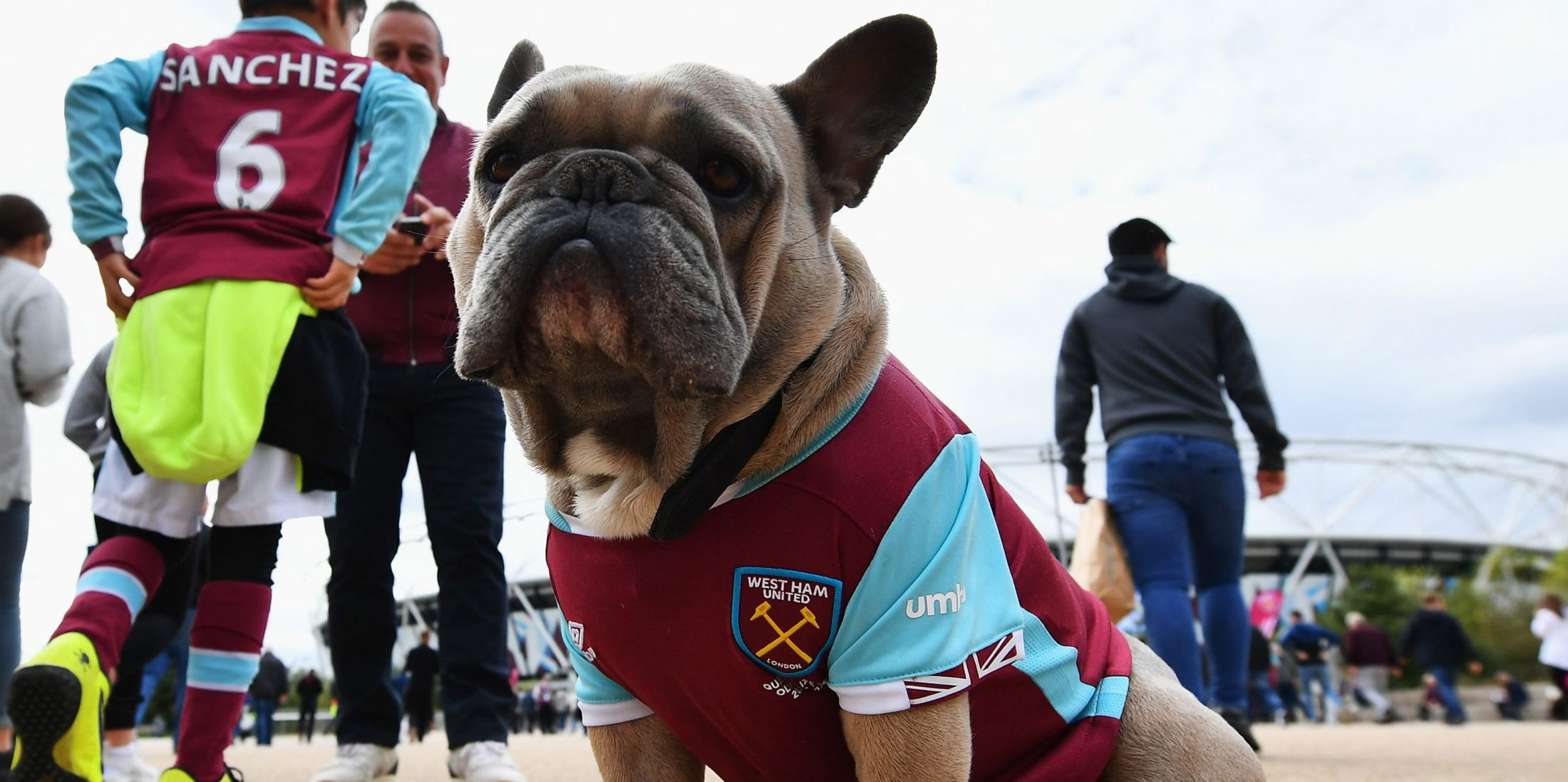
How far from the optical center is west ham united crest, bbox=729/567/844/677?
1.83 meters

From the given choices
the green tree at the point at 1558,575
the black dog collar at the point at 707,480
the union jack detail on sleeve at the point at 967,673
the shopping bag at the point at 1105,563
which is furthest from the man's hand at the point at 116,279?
the green tree at the point at 1558,575

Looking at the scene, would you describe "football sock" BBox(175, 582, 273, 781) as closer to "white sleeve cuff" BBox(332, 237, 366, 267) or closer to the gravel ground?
"white sleeve cuff" BBox(332, 237, 366, 267)

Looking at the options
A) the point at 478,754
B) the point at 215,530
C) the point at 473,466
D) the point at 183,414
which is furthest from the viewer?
the point at 473,466

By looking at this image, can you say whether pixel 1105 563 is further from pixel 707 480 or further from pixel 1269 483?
pixel 707 480

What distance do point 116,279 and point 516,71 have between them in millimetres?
1401

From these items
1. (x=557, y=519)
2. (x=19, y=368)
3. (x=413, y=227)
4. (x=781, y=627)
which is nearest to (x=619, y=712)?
(x=557, y=519)

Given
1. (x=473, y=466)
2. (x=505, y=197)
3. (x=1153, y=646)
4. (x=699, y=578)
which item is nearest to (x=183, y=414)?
(x=473, y=466)

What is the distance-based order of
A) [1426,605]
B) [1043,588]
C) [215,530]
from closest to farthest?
1. [1043,588]
2. [215,530]
3. [1426,605]

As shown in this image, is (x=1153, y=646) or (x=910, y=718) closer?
(x=910, y=718)

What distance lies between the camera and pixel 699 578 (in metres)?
1.89

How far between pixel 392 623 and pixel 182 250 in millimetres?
1609

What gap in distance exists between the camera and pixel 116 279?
3.09 metres

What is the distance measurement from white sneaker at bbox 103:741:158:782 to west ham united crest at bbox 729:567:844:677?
3.79m

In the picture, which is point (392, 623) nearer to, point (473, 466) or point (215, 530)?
point (473, 466)
